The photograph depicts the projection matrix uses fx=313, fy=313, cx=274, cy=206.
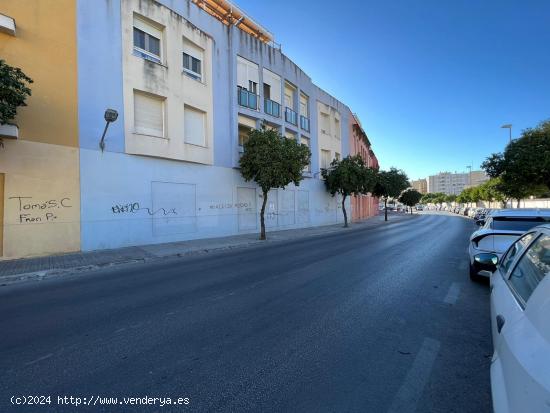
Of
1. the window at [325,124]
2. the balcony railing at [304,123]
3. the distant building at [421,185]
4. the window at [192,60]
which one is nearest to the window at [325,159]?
the window at [325,124]

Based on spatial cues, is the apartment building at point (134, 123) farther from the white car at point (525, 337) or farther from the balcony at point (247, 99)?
the white car at point (525, 337)

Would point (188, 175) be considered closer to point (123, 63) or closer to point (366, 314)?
point (123, 63)

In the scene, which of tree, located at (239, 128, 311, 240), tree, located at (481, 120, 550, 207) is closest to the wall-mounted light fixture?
tree, located at (239, 128, 311, 240)

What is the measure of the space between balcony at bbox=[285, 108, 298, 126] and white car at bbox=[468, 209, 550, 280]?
18.6 metres

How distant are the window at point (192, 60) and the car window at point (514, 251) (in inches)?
640

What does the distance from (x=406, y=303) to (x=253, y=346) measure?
279 cm

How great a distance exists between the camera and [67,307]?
5.23m

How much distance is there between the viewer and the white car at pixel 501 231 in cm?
570

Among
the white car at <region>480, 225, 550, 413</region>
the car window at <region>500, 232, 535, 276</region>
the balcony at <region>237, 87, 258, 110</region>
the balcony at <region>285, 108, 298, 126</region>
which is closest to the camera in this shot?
the white car at <region>480, 225, 550, 413</region>

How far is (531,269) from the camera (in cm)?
229

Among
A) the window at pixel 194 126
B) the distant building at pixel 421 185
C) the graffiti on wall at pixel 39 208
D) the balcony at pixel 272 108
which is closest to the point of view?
the graffiti on wall at pixel 39 208

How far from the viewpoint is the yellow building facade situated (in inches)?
396

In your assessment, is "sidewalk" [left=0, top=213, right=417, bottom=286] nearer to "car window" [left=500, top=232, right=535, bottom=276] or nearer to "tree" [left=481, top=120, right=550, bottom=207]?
"car window" [left=500, top=232, right=535, bottom=276]

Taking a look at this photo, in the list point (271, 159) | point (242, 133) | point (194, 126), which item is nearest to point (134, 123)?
point (194, 126)
